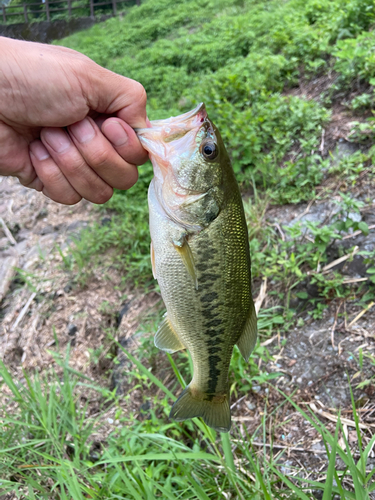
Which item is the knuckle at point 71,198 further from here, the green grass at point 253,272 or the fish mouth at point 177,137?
the green grass at point 253,272

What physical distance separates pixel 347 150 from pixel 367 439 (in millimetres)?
2922

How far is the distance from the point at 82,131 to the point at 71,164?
0.61 feet

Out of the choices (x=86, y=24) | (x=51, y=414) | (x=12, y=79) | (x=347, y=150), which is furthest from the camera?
(x=86, y=24)

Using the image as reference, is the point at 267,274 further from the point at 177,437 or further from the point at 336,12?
the point at 336,12

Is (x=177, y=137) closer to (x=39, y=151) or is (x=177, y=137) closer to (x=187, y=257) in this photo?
(x=187, y=257)

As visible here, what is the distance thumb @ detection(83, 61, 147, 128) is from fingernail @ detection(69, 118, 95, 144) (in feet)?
0.34

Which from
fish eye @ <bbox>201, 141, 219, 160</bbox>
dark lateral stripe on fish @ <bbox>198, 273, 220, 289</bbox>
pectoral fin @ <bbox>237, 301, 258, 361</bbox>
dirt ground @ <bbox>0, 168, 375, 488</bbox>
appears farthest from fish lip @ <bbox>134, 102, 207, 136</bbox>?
dirt ground @ <bbox>0, 168, 375, 488</bbox>

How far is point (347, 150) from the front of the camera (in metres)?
3.88

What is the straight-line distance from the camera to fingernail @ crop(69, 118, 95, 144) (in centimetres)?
184

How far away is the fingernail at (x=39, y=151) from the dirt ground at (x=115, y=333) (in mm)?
1648

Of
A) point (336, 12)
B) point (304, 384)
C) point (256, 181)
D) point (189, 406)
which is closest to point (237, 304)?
point (189, 406)

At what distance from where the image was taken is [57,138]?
186 centimetres

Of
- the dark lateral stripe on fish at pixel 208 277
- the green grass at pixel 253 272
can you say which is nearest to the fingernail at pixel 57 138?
the dark lateral stripe on fish at pixel 208 277

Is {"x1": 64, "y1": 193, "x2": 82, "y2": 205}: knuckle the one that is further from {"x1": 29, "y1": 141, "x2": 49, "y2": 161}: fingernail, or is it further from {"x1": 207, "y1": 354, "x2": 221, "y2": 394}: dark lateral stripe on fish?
{"x1": 207, "y1": 354, "x2": 221, "y2": 394}: dark lateral stripe on fish
